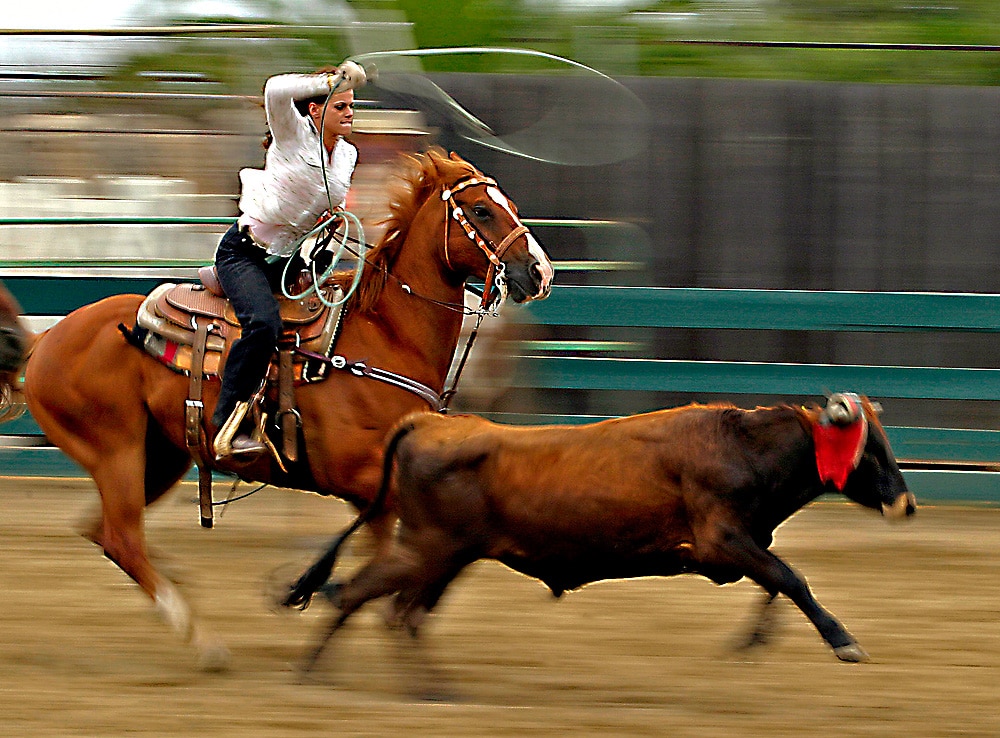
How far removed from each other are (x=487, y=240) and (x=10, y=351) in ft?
8.37

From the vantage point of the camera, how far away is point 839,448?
16.0 ft

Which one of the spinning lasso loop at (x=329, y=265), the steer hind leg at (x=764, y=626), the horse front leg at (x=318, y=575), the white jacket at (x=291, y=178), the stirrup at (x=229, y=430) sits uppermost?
the white jacket at (x=291, y=178)

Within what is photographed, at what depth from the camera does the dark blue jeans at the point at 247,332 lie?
5770 mm

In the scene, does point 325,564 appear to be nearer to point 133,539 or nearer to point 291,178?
point 133,539

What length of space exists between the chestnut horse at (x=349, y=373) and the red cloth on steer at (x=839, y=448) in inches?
55.9

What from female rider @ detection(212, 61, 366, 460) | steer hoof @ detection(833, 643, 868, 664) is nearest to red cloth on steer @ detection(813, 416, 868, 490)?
steer hoof @ detection(833, 643, 868, 664)

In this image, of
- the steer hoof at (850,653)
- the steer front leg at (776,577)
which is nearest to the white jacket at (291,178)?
the steer front leg at (776,577)

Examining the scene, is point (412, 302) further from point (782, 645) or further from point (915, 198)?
point (915, 198)

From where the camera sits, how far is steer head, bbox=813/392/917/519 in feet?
16.0

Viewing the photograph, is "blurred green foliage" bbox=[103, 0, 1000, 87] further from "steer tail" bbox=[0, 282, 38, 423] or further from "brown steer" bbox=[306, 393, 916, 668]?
"brown steer" bbox=[306, 393, 916, 668]

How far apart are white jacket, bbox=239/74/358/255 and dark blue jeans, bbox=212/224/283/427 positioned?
0.18m

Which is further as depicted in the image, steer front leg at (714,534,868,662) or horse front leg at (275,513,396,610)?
horse front leg at (275,513,396,610)

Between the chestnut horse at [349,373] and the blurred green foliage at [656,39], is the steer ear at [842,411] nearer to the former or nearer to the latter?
the chestnut horse at [349,373]

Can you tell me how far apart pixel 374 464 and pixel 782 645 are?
1.95 meters
